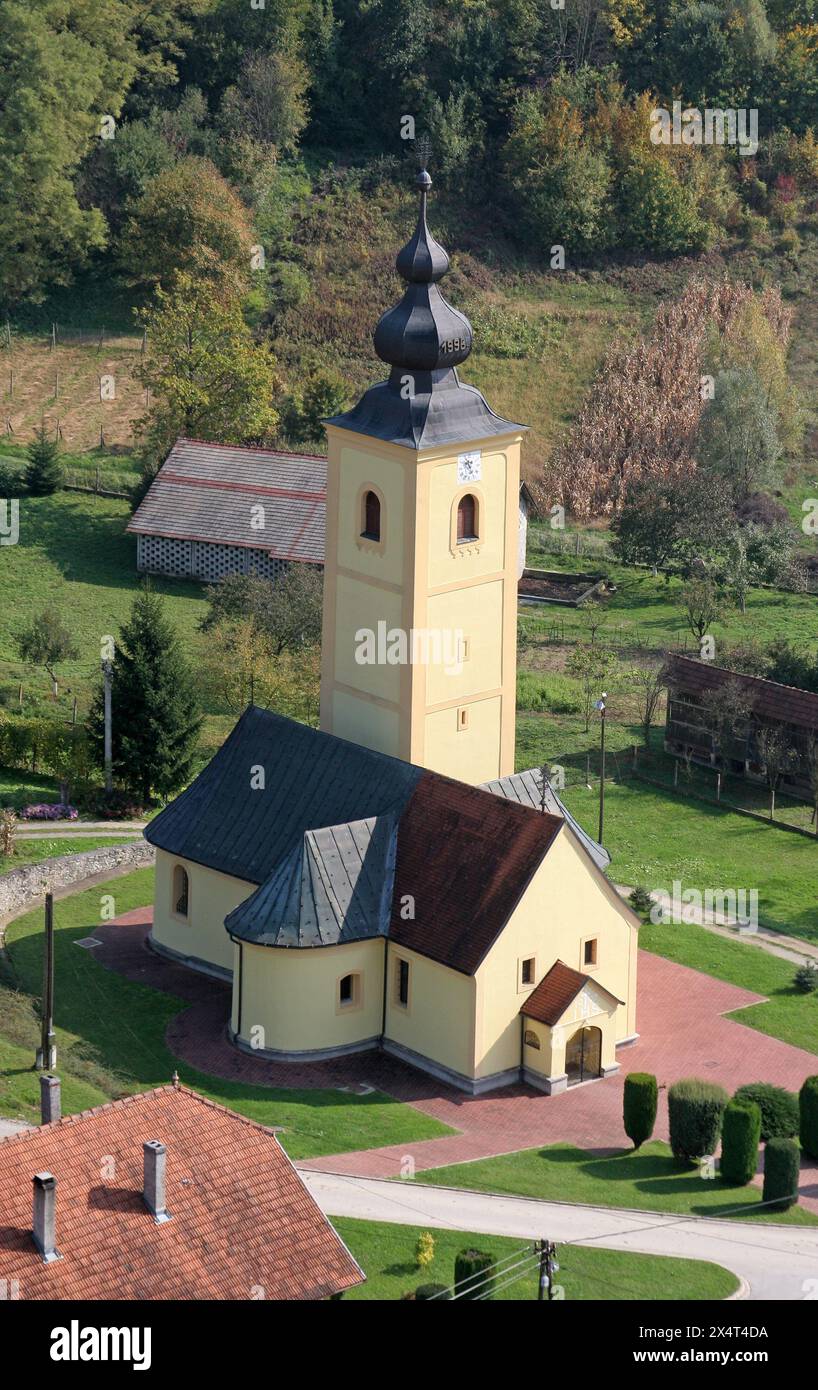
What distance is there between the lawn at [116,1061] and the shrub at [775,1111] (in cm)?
644

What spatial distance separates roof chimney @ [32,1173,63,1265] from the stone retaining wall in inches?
868

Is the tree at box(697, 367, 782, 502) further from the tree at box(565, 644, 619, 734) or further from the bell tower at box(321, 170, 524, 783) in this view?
the bell tower at box(321, 170, 524, 783)

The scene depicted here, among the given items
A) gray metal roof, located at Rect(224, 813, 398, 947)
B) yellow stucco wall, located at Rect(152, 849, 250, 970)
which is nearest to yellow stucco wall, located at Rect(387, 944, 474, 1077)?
gray metal roof, located at Rect(224, 813, 398, 947)

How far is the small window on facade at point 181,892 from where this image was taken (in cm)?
6181

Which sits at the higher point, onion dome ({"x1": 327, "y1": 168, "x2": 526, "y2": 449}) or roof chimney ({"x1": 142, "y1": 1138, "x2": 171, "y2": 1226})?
onion dome ({"x1": 327, "y1": 168, "x2": 526, "y2": 449})

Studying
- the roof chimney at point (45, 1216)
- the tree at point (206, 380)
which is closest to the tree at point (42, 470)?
the tree at point (206, 380)

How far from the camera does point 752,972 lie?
62.8 metres

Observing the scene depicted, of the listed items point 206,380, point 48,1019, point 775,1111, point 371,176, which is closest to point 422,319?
point 48,1019

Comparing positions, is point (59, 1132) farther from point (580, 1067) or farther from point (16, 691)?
point (16, 691)

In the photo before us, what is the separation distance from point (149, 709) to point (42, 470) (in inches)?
991

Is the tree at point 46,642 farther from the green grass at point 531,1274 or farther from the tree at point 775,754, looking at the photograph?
the green grass at point 531,1274

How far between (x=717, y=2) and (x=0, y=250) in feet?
114

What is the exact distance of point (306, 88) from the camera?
379 feet

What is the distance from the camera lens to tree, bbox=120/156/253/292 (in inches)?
3979
